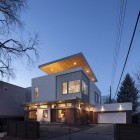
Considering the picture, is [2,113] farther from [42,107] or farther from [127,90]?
[127,90]

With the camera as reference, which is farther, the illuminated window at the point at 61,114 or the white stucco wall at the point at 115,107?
the white stucco wall at the point at 115,107

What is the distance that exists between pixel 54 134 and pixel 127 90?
5099 cm

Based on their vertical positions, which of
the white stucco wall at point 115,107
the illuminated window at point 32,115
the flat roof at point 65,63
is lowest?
the illuminated window at point 32,115

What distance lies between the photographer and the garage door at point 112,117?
40.8 meters

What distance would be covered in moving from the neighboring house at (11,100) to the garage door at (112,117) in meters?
13.6

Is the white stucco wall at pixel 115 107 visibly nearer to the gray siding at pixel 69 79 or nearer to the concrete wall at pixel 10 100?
the gray siding at pixel 69 79

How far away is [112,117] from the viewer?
4209 centimetres

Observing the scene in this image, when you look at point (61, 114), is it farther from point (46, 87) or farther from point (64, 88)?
point (46, 87)

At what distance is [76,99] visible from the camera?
30.5 meters

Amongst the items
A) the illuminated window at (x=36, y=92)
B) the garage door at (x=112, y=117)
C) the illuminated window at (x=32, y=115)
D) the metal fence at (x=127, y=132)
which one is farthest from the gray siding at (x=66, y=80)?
the metal fence at (x=127, y=132)

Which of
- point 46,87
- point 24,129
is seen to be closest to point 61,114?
point 46,87

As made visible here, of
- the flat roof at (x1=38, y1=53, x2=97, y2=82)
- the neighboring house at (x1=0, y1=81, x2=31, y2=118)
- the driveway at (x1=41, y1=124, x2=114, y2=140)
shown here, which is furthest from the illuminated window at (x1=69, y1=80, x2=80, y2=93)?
the driveway at (x1=41, y1=124, x2=114, y2=140)

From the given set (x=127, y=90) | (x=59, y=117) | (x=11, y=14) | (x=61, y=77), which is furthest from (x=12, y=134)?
(x=127, y=90)

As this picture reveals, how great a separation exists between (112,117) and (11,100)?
16.8 m
